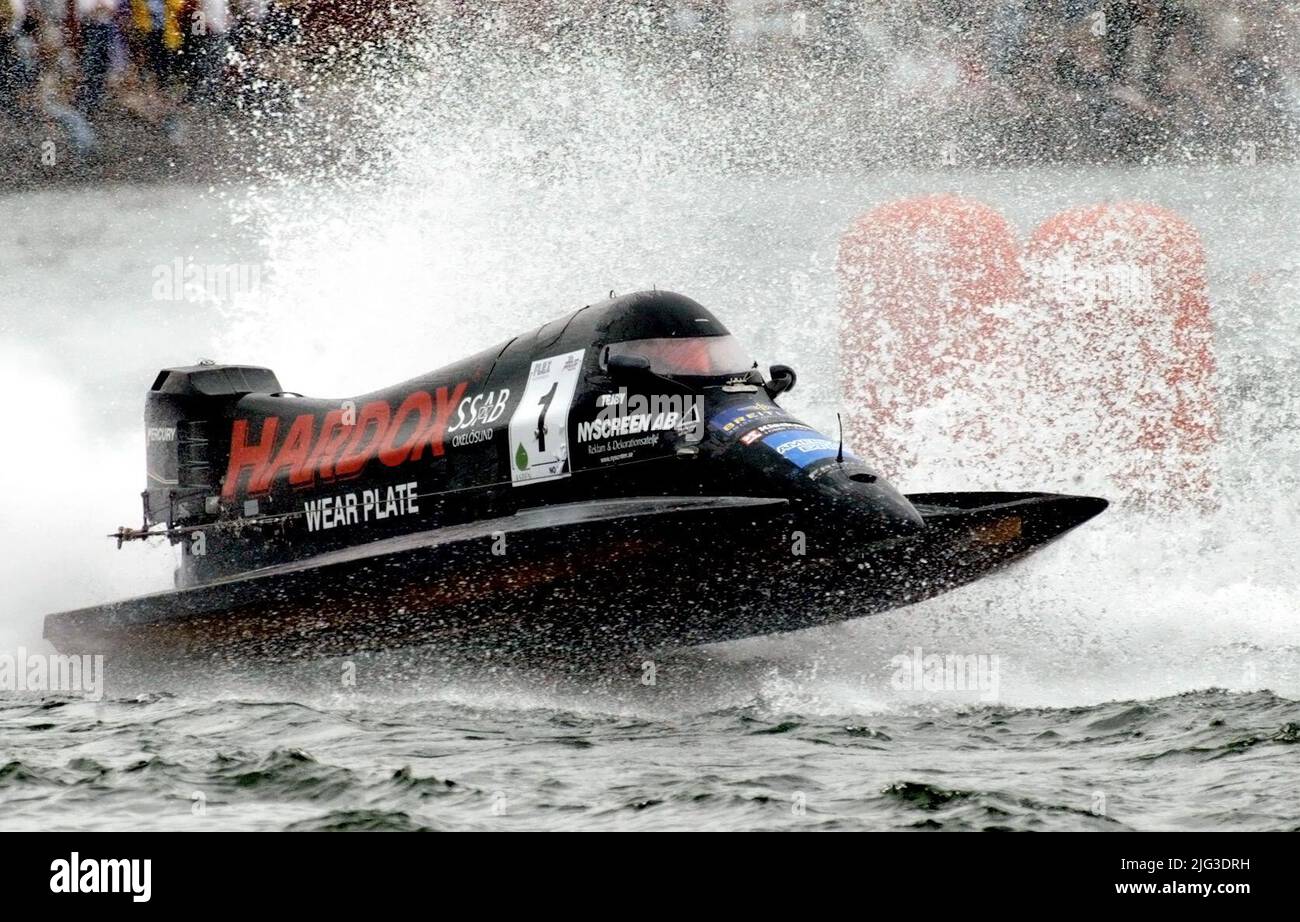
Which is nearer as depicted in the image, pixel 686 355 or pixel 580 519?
pixel 580 519

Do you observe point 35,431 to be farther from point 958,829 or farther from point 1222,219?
point 1222,219

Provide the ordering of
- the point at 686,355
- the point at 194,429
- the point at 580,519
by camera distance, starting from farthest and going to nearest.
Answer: the point at 194,429 → the point at 686,355 → the point at 580,519

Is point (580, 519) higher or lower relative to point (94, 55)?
lower

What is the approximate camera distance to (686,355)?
10.1 m

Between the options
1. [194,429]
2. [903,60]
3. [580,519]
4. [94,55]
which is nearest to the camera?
[580,519]

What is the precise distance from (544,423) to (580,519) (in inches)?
35.4

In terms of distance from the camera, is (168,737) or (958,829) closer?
(958,829)

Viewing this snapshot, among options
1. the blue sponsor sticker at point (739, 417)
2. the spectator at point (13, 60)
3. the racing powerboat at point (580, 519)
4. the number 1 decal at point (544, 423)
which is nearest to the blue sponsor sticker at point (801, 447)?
the racing powerboat at point (580, 519)

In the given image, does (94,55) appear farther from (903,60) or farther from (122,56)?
(903,60)

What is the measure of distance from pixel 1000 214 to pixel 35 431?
37.2 ft

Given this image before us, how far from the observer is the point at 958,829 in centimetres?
639

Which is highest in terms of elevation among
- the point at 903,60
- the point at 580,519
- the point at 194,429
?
the point at 903,60

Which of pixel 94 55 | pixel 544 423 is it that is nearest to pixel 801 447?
pixel 544 423

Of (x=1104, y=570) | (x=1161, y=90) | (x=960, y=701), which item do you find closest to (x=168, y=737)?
(x=960, y=701)
